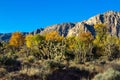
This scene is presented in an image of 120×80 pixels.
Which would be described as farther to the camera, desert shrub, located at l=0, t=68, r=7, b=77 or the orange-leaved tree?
the orange-leaved tree

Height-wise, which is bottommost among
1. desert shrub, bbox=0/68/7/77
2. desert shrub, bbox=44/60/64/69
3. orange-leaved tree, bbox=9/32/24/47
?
desert shrub, bbox=0/68/7/77

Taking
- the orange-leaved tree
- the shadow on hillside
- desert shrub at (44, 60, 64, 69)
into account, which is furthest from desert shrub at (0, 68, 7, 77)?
the orange-leaved tree

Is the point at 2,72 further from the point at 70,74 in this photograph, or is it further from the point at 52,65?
the point at 70,74

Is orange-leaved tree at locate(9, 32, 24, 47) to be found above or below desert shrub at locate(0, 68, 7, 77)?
above

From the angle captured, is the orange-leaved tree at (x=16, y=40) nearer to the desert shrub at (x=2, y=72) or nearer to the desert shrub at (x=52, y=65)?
the desert shrub at (x=52, y=65)

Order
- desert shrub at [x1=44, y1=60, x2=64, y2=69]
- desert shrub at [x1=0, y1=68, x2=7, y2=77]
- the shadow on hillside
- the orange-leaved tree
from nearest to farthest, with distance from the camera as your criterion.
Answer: desert shrub at [x1=0, y1=68, x2=7, y2=77] < the shadow on hillside < desert shrub at [x1=44, y1=60, x2=64, y2=69] < the orange-leaved tree

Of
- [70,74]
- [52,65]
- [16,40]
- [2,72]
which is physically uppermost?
[16,40]

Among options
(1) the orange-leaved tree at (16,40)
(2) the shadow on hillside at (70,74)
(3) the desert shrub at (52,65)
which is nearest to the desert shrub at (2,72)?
(2) the shadow on hillside at (70,74)

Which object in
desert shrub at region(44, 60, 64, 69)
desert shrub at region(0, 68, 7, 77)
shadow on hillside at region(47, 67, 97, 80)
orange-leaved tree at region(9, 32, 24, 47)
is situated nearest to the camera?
desert shrub at region(0, 68, 7, 77)

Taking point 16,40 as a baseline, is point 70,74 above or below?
below

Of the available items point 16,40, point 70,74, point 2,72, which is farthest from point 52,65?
point 16,40

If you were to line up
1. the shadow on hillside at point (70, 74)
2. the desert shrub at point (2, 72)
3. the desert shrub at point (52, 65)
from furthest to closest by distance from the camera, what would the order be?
the desert shrub at point (52, 65), the shadow on hillside at point (70, 74), the desert shrub at point (2, 72)

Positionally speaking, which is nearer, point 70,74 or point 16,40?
point 70,74

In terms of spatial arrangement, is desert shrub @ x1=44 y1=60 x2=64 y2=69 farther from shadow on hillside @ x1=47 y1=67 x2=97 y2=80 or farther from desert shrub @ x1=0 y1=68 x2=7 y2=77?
desert shrub @ x1=0 y1=68 x2=7 y2=77
